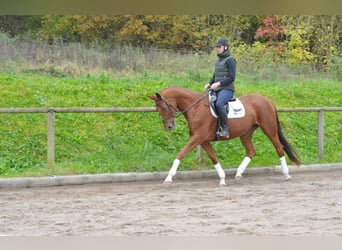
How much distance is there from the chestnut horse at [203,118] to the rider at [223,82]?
0.18m

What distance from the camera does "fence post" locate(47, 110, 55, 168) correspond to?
906cm

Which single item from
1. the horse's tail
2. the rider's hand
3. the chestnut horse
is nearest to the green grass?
the horse's tail

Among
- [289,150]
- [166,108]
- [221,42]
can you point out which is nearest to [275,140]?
[289,150]

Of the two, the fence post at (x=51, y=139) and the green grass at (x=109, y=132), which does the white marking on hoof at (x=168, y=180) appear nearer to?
the green grass at (x=109, y=132)

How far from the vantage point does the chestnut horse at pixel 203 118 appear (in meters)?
8.99

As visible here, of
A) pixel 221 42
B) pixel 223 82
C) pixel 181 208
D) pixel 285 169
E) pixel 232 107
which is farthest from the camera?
pixel 285 169

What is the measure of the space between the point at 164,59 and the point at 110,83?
2.61 m

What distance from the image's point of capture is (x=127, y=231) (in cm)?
559

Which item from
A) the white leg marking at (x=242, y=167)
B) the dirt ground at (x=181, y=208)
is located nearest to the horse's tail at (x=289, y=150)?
the dirt ground at (x=181, y=208)

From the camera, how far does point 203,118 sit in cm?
912

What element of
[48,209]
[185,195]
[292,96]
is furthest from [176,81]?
[48,209]

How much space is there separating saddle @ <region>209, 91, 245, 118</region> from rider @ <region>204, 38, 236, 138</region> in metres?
0.08

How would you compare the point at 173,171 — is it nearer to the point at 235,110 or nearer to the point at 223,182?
the point at 223,182

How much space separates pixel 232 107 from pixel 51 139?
2.75m
